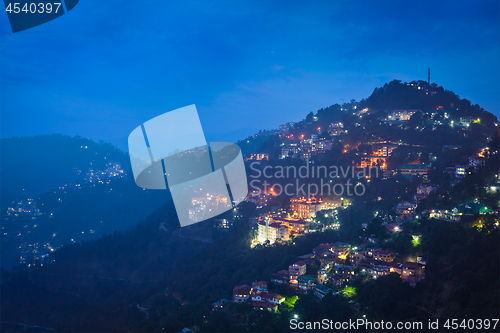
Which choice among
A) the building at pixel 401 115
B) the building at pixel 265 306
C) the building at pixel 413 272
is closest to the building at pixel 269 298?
the building at pixel 265 306

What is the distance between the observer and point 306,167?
59.3 feet

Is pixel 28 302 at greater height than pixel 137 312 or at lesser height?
lesser

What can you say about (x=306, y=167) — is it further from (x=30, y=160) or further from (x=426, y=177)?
(x=30, y=160)

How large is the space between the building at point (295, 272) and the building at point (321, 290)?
26.2 inches

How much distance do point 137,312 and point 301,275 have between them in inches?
197

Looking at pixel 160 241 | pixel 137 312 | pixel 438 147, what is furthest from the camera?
pixel 160 241

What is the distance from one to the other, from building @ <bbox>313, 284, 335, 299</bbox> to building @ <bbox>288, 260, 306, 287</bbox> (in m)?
0.67

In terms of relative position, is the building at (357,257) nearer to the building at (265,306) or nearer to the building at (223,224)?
the building at (265,306)

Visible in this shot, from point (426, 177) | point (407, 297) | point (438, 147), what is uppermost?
point (438, 147)

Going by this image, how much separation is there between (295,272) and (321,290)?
1153 mm

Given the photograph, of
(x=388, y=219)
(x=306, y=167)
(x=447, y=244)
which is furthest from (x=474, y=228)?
(x=306, y=167)

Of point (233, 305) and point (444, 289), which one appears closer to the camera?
point (444, 289)

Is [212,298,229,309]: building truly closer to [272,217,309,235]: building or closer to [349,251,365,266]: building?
[349,251,365,266]: building

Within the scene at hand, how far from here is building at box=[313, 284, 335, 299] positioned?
7.77 metres
